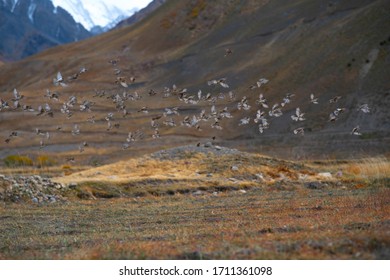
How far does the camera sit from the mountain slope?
61.7 m

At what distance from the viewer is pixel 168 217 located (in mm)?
18281

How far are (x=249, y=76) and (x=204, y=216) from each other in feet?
246

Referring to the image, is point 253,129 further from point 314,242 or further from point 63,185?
point 314,242

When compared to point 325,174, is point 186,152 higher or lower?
higher

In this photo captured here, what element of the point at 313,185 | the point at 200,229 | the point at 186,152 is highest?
the point at 186,152

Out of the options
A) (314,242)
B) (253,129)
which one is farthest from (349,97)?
(314,242)

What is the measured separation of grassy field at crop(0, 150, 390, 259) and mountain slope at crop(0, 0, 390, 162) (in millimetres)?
17541

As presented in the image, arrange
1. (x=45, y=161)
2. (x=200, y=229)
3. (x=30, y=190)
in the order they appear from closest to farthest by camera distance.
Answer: (x=200, y=229), (x=30, y=190), (x=45, y=161)

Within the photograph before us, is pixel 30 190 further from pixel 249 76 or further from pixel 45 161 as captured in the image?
pixel 249 76

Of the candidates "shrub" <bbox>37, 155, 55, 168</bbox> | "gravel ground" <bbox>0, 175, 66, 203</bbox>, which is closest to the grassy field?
"gravel ground" <bbox>0, 175, 66, 203</bbox>

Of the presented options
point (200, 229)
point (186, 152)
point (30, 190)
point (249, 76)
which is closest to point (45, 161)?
point (186, 152)

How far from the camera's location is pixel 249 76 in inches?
3607

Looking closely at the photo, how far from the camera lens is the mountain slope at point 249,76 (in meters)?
61.7

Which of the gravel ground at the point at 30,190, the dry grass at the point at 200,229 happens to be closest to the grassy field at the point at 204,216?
the dry grass at the point at 200,229
